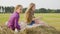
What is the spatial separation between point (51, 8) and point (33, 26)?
18.3 inches

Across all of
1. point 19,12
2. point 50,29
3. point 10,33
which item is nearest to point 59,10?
point 50,29

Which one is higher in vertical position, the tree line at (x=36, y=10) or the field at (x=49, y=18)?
the tree line at (x=36, y=10)

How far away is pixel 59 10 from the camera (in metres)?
3.02

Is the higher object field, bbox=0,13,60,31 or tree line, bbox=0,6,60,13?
tree line, bbox=0,6,60,13

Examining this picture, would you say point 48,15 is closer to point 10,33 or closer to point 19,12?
point 19,12

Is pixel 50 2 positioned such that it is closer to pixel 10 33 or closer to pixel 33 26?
pixel 33 26

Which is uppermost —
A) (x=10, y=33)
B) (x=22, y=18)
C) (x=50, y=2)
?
(x=50, y=2)

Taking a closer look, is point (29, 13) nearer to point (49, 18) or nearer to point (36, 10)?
point (36, 10)

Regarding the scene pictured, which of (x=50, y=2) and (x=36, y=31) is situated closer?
(x=36, y=31)

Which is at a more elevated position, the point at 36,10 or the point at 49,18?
the point at 36,10

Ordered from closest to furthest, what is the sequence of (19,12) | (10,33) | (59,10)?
(10,33) → (19,12) → (59,10)

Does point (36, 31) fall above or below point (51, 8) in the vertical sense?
below

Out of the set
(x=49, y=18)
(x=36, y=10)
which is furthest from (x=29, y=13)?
Result: (x=49, y=18)

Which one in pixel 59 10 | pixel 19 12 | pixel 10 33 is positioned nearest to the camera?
pixel 10 33
